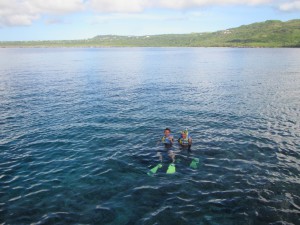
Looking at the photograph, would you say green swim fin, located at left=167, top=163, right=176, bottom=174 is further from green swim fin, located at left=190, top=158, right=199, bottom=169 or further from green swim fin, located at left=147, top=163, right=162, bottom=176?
green swim fin, located at left=190, top=158, right=199, bottom=169

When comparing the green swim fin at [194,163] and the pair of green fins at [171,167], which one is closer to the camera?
the pair of green fins at [171,167]

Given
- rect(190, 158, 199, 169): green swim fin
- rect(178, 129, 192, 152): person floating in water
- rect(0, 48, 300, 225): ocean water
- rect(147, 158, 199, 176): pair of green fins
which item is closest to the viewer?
rect(0, 48, 300, 225): ocean water

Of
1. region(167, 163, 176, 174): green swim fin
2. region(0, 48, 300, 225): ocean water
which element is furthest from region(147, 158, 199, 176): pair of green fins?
region(0, 48, 300, 225): ocean water

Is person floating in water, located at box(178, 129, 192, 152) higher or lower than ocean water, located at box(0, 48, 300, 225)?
higher

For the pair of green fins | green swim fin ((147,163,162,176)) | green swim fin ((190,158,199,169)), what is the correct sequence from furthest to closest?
green swim fin ((190,158,199,169)) → the pair of green fins → green swim fin ((147,163,162,176))

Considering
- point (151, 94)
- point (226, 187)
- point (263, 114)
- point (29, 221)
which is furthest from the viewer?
point (151, 94)

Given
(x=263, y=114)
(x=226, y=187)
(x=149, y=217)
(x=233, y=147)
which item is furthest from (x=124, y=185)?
(x=263, y=114)

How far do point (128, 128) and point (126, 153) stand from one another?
7686 millimetres

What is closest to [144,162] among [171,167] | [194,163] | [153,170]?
[153,170]

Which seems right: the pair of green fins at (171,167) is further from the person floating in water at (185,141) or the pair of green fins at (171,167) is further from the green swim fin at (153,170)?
the person floating in water at (185,141)

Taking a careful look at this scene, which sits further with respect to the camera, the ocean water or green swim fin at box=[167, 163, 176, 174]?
green swim fin at box=[167, 163, 176, 174]

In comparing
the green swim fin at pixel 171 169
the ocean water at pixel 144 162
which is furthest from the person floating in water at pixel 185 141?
the green swim fin at pixel 171 169

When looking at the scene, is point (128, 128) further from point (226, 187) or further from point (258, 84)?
point (258, 84)

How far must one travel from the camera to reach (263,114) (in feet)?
131
